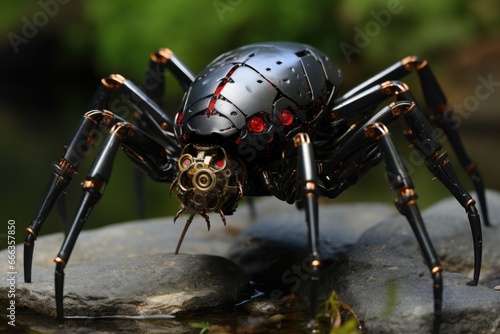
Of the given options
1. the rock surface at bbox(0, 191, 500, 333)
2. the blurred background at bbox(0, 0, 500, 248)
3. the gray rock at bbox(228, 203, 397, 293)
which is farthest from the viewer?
the blurred background at bbox(0, 0, 500, 248)

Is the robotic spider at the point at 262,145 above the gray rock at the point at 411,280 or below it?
above

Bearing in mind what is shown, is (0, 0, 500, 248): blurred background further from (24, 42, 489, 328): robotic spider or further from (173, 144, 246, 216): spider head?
(173, 144, 246, 216): spider head

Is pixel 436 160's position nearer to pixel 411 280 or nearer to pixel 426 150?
pixel 426 150

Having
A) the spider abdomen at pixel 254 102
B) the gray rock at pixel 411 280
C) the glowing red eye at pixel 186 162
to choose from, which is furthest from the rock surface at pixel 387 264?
the glowing red eye at pixel 186 162

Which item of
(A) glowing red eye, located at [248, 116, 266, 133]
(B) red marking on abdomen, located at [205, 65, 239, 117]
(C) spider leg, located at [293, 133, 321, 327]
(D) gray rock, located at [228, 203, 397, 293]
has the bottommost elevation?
(D) gray rock, located at [228, 203, 397, 293]

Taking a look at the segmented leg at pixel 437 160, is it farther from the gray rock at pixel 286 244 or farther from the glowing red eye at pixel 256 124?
the gray rock at pixel 286 244

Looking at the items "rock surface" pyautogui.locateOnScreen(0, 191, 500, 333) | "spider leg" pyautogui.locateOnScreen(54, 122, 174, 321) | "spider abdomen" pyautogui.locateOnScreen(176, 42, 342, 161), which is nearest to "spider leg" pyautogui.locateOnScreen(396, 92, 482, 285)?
"rock surface" pyautogui.locateOnScreen(0, 191, 500, 333)
